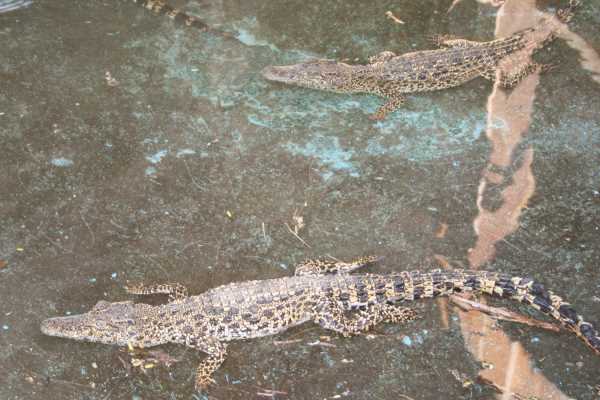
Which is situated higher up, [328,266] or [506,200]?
[506,200]

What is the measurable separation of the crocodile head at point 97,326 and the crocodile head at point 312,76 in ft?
11.8

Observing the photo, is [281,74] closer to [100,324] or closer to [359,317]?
[359,317]

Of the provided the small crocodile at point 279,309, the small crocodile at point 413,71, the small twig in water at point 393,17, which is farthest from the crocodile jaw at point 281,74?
the small crocodile at point 279,309

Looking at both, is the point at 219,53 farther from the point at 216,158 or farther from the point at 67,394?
the point at 67,394

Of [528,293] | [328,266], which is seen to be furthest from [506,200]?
[328,266]

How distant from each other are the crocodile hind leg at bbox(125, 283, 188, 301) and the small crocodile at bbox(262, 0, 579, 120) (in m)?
3.13

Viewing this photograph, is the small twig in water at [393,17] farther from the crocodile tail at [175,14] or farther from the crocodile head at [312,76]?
the crocodile tail at [175,14]

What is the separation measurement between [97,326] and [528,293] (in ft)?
12.8

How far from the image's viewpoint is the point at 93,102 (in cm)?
739

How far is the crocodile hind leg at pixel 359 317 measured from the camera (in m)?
5.48

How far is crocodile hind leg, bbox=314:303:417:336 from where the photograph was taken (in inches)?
216

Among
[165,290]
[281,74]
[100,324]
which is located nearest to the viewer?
[100,324]

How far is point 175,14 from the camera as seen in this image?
8414 millimetres

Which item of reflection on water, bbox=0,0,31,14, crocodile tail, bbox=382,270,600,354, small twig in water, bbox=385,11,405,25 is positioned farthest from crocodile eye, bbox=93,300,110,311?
small twig in water, bbox=385,11,405,25
